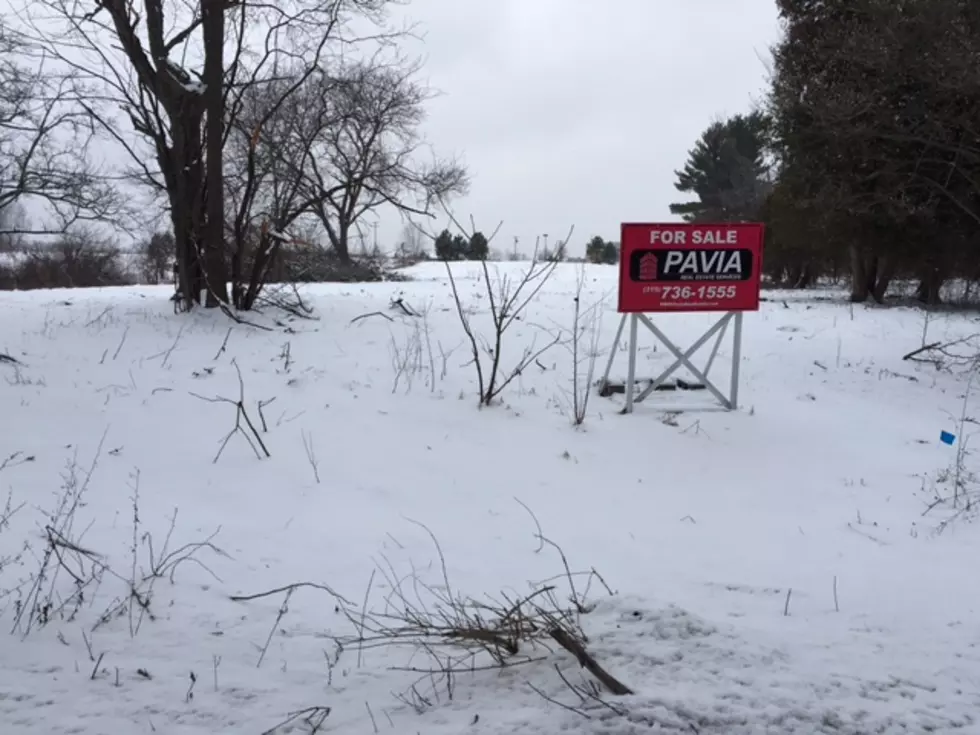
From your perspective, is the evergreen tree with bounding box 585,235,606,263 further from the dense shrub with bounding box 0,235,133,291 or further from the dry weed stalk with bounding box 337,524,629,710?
the dry weed stalk with bounding box 337,524,629,710

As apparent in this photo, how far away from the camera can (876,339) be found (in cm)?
1098

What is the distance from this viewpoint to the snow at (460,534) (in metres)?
2.55

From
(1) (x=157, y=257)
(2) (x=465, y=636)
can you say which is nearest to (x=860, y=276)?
(2) (x=465, y=636)

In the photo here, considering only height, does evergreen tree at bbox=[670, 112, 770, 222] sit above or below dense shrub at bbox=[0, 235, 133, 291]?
above

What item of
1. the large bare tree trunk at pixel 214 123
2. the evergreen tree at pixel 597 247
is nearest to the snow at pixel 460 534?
the large bare tree trunk at pixel 214 123

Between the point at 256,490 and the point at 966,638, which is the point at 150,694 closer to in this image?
the point at 256,490

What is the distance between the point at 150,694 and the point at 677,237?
18.6 feet

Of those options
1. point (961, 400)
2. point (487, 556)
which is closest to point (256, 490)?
point (487, 556)

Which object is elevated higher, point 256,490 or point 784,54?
point 784,54

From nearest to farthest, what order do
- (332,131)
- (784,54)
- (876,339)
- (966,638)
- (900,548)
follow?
(966,638) < (900,548) < (876,339) < (332,131) < (784,54)

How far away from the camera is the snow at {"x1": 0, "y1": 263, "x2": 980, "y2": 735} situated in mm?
2547

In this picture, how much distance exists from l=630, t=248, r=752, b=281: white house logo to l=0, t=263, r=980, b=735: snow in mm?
1383

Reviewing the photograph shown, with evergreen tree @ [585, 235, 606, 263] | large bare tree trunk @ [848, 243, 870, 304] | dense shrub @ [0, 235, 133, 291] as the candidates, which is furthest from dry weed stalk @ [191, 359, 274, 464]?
evergreen tree @ [585, 235, 606, 263]

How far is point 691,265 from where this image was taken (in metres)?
6.73
